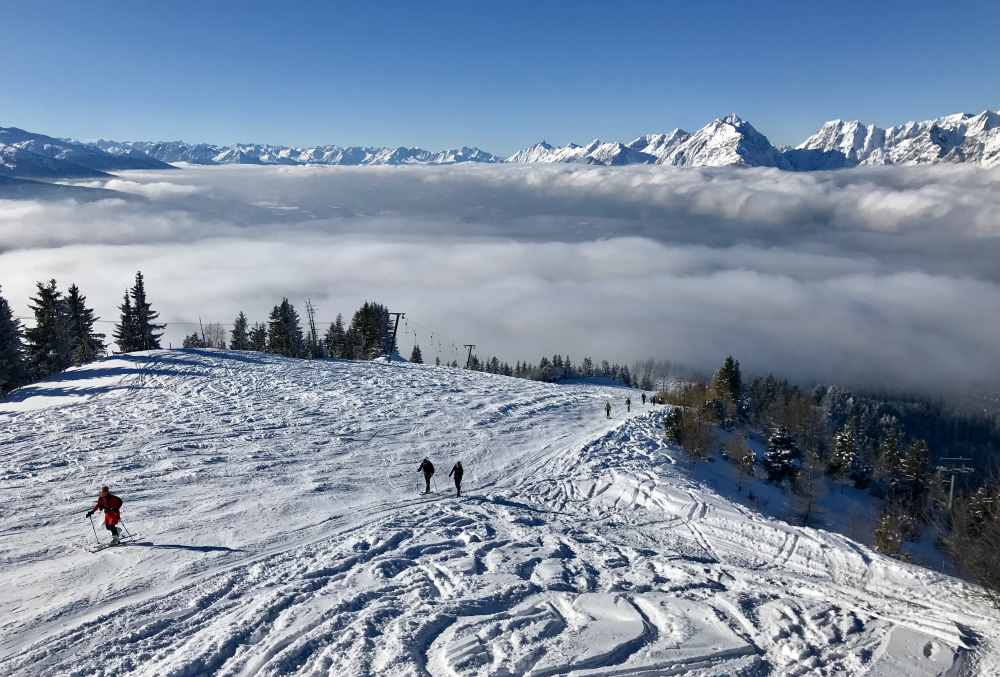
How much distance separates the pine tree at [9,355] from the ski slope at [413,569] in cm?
2297

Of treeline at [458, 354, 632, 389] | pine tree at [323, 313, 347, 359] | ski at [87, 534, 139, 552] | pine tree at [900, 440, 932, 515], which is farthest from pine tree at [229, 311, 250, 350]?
pine tree at [900, 440, 932, 515]

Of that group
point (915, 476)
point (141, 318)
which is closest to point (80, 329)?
point (141, 318)

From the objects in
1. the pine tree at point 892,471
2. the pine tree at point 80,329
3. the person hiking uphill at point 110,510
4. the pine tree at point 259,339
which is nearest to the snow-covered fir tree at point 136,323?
the pine tree at point 80,329

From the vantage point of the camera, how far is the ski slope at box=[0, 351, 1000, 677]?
980 centimetres

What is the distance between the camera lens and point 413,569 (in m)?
13.4

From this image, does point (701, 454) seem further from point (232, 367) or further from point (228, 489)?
point (232, 367)

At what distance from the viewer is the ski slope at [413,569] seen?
980 cm

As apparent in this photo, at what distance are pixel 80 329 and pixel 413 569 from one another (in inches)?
2589

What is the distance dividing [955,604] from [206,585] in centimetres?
1669

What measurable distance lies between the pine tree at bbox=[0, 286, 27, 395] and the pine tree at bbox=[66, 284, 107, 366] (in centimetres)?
658

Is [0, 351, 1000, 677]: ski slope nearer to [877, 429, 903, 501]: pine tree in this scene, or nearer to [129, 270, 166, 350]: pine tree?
[129, 270, 166, 350]: pine tree

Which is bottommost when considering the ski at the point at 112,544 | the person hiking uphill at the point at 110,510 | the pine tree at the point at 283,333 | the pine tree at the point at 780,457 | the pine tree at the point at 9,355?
the pine tree at the point at 780,457

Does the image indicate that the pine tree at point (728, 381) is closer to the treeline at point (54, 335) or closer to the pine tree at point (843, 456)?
the pine tree at point (843, 456)

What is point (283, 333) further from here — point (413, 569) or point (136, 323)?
point (413, 569)
